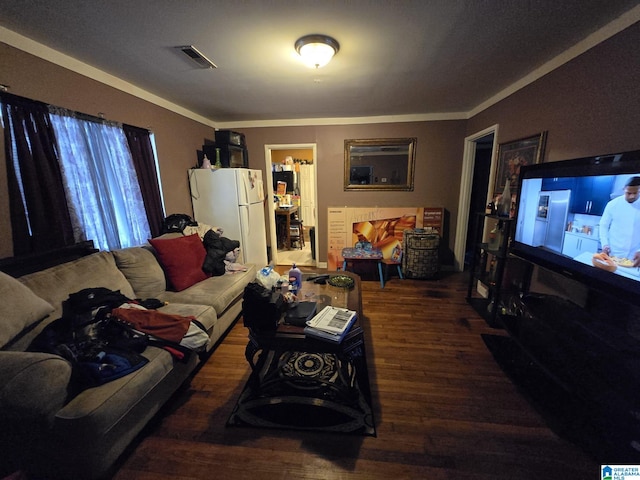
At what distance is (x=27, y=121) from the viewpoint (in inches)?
64.4

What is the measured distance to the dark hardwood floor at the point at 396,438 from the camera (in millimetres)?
1207

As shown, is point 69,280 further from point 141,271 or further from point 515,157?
point 515,157

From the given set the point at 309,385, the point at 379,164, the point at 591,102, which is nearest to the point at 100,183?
the point at 309,385

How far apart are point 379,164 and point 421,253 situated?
4.93 feet

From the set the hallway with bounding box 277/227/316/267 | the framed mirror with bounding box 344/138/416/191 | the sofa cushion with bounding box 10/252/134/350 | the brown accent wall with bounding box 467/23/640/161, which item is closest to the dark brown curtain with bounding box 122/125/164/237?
the sofa cushion with bounding box 10/252/134/350

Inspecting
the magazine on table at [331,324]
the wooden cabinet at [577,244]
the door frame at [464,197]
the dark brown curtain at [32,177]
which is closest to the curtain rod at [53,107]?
the dark brown curtain at [32,177]

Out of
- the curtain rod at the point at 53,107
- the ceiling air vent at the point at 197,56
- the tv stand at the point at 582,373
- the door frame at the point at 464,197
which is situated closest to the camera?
the tv stand at the point at 582,373

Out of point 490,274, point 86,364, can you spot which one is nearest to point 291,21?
point 86,364

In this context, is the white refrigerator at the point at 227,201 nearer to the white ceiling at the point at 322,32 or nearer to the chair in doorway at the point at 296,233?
the white ceiling at the point at 322,32

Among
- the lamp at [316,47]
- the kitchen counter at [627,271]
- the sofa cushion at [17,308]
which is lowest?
the sofa cushion at [17,308]

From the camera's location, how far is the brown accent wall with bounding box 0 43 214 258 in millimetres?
1577

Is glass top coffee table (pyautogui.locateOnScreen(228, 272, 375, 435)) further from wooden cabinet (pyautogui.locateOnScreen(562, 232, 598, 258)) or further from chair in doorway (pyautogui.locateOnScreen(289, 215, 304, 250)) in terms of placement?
chair in doorway (pyautogui.locateOnScreen(289, 215, 304, 250))

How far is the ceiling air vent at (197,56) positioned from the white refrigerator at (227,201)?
1267mm

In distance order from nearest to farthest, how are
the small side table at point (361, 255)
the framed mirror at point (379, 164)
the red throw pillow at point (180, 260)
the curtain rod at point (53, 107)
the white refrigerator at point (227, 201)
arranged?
the curtain rod at point (53, 107)
the red throw pillow at point (180, 260)
the white refrigerator at point (227, 201)
the small side table at point (361, 255)
the framed mirror at point (379, 164)
